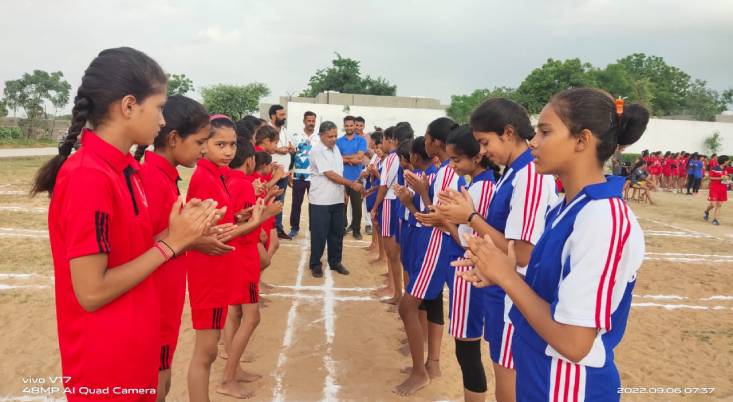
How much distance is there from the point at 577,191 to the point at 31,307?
597 cm

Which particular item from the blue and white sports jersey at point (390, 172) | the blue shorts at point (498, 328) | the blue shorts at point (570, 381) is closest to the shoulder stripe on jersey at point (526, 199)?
the blue shorts at point (498, 328)

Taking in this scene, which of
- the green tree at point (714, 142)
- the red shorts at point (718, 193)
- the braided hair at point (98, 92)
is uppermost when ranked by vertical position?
the green tree at point (714, 142)

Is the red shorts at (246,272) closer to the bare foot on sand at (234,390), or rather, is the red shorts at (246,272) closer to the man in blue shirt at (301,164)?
the bare foot on sand at (234,390)

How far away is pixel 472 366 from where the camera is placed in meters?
3.23

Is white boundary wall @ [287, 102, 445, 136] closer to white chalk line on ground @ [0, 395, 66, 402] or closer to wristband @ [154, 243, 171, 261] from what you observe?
white chalk line on ground @ [0, 395, 66, 402]

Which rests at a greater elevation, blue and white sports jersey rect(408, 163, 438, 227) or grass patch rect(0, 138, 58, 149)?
blue and white sports jersey rect(408, 163, 438, 227)

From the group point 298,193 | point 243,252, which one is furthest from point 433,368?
point 298,193

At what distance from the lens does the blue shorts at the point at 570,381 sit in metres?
1.71

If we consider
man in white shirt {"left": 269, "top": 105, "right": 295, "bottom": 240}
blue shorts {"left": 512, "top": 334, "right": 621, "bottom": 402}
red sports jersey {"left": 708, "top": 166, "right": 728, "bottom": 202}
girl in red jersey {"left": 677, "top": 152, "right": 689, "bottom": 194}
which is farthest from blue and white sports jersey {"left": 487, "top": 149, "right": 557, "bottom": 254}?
girl in red jersey {"left": 677, "top": 152, "right": 689, "bottom": 194}

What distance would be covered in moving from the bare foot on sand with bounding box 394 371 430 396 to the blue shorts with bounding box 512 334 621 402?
2.35 metres

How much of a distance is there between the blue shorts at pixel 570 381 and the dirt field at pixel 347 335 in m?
2.38

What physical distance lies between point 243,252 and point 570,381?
8.63 feet

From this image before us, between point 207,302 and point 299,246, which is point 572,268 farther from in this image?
point 299,246

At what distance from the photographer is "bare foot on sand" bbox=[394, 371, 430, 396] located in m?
4.01
